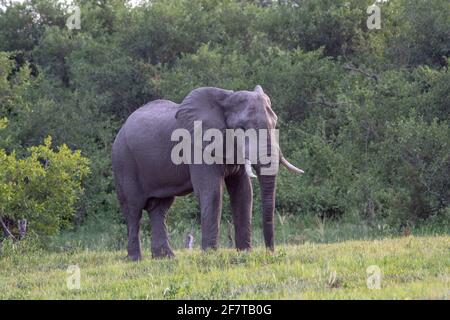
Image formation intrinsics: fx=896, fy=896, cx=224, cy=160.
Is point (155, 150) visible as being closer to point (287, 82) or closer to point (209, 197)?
point (209, 197)

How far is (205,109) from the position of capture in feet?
37.3

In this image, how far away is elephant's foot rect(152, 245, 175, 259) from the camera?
→ 481 inches

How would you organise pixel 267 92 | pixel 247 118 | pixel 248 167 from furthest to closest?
pixel 267 92, pixel 247 118, pixel 248 167

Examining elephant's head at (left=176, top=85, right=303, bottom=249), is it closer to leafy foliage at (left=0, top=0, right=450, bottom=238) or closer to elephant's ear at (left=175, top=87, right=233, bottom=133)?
elephant's ear at (left=175, top=87, right=233, bottom=133)

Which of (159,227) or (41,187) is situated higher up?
(41,187)

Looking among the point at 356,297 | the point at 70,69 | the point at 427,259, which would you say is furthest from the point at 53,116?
the point at 356,297

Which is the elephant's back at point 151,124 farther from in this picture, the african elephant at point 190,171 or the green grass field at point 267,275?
the green grass field at point 267,275

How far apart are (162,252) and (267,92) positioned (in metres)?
10.3

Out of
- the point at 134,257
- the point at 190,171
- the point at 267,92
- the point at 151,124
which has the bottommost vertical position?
the point at 134,257

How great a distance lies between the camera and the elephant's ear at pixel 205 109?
11250 mm

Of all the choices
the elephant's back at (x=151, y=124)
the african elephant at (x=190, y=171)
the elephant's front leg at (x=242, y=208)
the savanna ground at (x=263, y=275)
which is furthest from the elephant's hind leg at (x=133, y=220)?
the elephant's front leg at (x=242, y=208)

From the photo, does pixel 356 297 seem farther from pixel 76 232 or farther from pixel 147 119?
pixel 76 232

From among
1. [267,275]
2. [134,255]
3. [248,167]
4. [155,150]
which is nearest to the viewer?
[267,275]

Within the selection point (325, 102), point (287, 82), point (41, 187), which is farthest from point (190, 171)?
point (287, 82)
